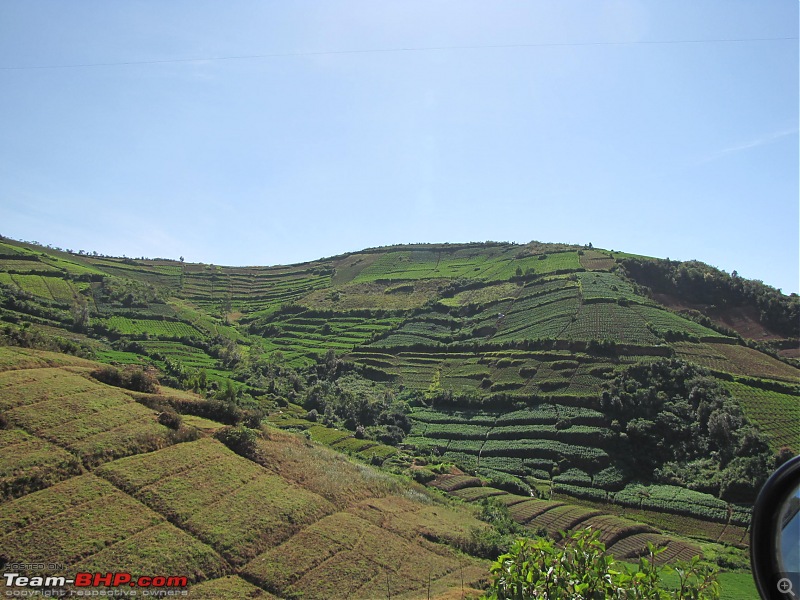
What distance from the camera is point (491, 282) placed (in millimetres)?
109438

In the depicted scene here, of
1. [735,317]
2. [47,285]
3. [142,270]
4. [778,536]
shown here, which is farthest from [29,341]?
[142,270]

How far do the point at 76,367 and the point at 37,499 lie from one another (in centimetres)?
1715

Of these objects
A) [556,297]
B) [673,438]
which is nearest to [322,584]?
[673,438]

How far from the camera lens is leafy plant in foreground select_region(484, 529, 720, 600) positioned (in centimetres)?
526

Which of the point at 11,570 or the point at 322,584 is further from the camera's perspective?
the point at 322,584

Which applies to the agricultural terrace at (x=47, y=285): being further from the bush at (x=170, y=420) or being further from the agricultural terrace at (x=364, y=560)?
the agricultural terrace at (x=364, y=560)

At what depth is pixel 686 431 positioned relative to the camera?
54250 millimetres

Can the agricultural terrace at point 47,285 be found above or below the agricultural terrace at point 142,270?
below

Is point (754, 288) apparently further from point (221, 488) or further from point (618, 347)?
point (221, 488)

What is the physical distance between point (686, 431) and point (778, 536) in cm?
5864

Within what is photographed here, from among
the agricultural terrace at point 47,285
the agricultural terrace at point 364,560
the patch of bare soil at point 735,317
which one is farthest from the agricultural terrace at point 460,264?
the agricultural terrace at point 364,560

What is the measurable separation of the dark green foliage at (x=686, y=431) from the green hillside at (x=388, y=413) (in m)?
0.23

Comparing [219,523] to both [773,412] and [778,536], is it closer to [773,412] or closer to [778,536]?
[778,536]

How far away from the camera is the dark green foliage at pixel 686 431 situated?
46750 mm
